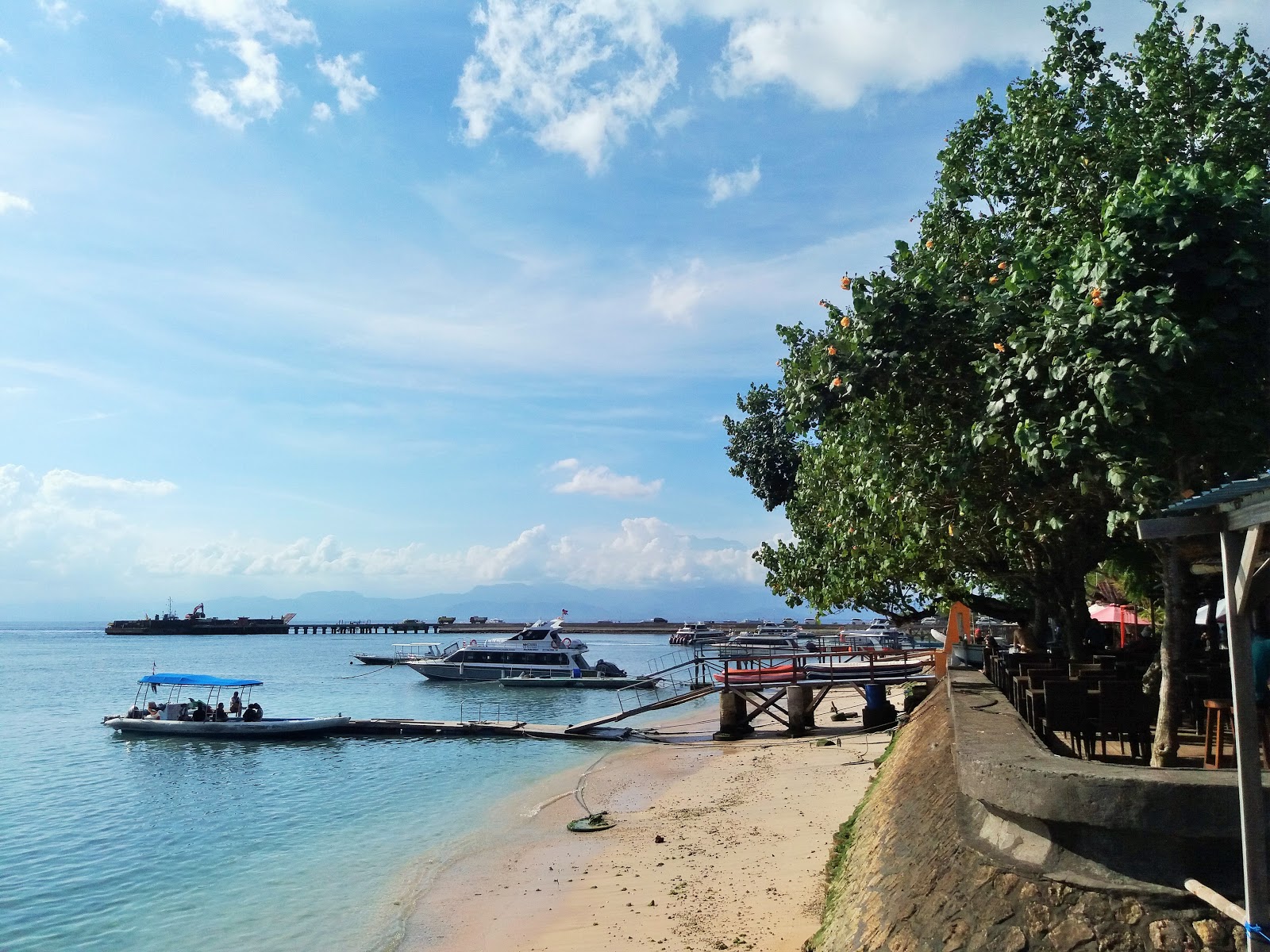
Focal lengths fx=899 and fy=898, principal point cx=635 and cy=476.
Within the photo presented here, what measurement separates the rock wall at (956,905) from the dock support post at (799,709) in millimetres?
18369

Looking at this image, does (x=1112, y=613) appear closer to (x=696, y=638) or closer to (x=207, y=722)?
(x=207, y=722)

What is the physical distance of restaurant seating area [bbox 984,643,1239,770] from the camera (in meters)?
8.02

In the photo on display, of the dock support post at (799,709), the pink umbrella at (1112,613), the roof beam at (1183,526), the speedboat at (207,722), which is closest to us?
the roof beam at (1183,526)

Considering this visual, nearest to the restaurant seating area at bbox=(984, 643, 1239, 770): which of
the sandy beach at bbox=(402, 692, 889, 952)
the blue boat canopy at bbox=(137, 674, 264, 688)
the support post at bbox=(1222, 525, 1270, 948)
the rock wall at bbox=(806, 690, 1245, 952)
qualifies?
the rock wall at bbox=(806, 690, 1245, 952)

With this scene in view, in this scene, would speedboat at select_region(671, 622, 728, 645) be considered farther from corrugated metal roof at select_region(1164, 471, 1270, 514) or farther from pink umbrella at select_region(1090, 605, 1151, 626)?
corrugated metal roof at select_region(1164, 471, 1270, 514)

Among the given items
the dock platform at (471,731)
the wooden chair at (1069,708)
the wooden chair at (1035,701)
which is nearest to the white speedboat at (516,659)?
the dock platform at (471,731)

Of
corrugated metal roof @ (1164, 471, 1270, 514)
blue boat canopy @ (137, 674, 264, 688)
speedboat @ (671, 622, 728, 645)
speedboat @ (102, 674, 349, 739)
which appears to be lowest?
speedboat @ (671, 622, 728, 645)

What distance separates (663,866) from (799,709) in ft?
48.7

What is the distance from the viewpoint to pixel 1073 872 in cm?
564

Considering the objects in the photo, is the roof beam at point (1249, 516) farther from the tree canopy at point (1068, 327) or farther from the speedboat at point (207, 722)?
the speedboat at point (207, 722)

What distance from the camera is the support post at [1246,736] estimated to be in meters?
4.73

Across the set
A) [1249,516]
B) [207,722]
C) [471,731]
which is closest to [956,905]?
[1249,516]

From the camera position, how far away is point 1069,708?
9.14 meters

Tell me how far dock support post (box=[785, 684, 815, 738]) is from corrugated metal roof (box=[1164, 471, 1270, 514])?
77.6ft
